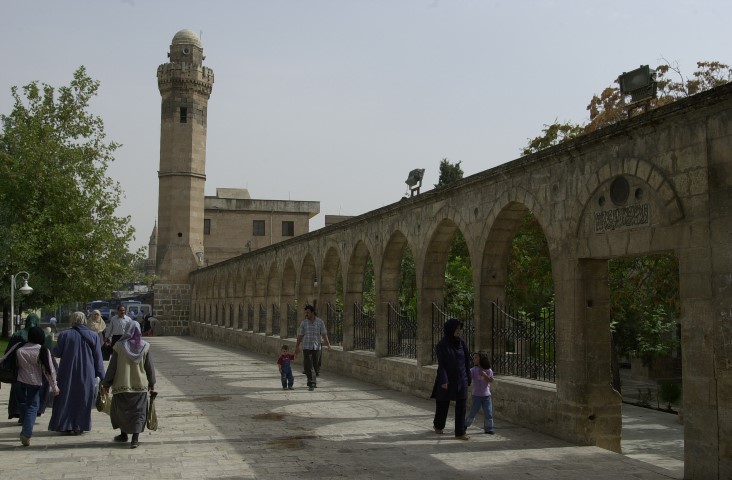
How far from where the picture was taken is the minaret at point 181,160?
38969 mm

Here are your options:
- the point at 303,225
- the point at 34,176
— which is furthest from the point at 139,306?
the point at 34,176

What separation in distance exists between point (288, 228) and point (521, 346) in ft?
147

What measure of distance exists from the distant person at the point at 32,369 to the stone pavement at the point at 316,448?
1.45 feet

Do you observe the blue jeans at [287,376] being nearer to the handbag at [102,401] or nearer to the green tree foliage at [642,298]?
the handbag at [102,401]

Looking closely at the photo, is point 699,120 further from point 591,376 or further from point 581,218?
point 591,376

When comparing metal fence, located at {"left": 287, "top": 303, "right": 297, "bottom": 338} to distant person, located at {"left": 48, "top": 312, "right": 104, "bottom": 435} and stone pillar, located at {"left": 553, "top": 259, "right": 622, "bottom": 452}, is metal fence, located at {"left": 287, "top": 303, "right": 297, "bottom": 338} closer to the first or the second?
distant person, located at {"left": 48, "top": 312, "right": 104, "bottom": 435}

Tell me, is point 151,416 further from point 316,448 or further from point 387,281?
point 387,281

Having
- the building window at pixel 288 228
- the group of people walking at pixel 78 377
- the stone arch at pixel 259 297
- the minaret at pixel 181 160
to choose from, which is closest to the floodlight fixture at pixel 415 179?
the group of people walking at pixel 78 377

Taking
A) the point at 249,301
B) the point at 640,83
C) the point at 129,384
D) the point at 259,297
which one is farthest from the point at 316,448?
the point at 249,301

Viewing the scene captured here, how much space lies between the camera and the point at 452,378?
834 cm

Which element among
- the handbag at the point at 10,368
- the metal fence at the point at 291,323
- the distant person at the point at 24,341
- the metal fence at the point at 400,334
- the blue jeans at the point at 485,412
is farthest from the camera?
the metal fence at the point at 291,323

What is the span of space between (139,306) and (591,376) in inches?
2043

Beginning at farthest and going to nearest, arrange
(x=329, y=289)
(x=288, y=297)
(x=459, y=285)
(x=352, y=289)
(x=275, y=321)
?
(x=459, y=285)
(x=275, y=321)
(x=288, y=297)
(x=329, y=289)
(x=352, y=289)

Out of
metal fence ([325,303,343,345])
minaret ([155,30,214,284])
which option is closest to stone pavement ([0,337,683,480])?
→ metal fence ([325,303,343,345])
